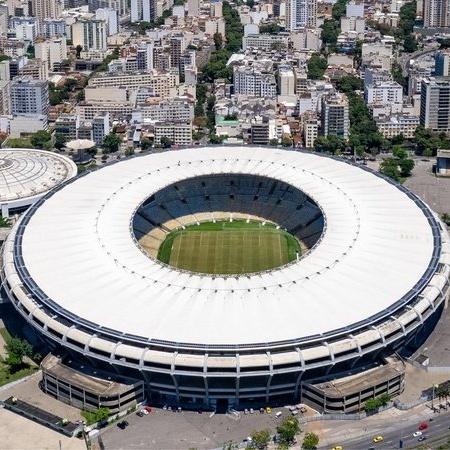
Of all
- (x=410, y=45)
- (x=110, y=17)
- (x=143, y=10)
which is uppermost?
(x=143, y=10)

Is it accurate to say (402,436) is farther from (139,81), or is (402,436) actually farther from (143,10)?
(143,10)

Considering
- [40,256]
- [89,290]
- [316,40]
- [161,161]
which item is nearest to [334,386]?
[89,290]

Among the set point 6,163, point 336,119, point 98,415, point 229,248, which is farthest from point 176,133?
point 98,415

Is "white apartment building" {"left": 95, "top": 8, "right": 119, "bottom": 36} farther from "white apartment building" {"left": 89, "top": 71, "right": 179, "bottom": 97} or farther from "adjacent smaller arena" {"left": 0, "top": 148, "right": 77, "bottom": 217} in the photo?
"adjacent smaller arena" {"left": 0, "top": 148, "right": 77, "bottom": 217}

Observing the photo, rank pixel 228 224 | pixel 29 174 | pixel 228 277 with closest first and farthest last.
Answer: pixel 228 277, pixel 228 224, pixel 29 174

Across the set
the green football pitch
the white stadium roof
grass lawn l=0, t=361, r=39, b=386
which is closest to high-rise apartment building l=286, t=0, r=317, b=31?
the white stadium roof

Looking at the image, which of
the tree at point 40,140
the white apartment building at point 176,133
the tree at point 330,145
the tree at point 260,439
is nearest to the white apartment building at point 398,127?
the tree at point 330,145

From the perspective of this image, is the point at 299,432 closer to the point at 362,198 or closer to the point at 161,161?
the point at 362,198
